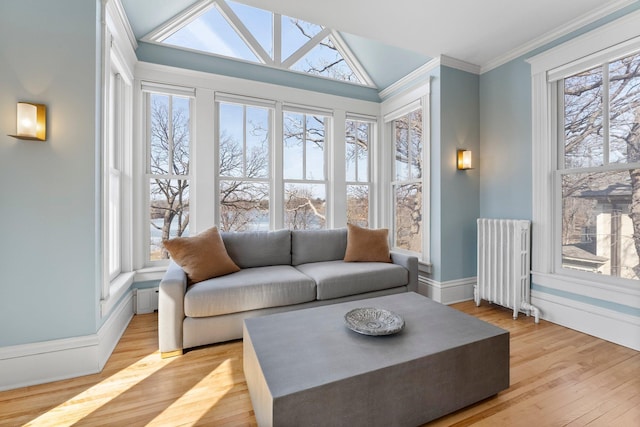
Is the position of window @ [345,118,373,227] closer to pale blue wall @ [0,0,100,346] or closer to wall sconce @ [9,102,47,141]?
pale blue wall @ [0,0,100,346]

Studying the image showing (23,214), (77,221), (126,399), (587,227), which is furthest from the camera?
(587,227)

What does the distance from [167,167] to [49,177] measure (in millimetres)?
1324

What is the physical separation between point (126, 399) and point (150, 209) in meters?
1.92

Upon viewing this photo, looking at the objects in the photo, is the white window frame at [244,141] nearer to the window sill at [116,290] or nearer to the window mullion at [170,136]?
the window mullion at [170,136]

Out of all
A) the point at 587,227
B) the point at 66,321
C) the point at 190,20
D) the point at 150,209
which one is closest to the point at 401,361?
the point at 66,321

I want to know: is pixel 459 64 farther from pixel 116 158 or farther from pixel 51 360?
pixel 51 360

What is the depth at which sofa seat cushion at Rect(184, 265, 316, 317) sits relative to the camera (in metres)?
2.13

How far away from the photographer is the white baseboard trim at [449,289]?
315cm

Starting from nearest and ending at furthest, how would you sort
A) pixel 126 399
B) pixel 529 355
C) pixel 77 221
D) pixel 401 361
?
pixel 401 361, pixel 126 399, pixel 77 221, pixel 529 355

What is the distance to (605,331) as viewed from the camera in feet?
7.58

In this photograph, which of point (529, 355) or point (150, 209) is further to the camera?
point (150, 209)

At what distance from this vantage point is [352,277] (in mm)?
2660

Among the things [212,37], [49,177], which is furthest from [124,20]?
[49,177]

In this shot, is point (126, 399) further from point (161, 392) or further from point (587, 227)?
point (587, 227)
